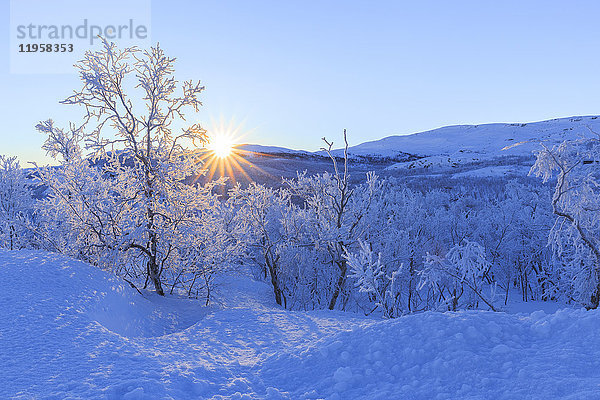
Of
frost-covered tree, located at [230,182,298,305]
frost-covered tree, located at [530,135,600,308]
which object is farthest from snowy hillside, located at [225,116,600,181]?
frost-covered tree, located at [530,135,600,308]

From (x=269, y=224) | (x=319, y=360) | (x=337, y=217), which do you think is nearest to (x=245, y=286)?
(x=269, y=224)

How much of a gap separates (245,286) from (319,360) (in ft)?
38.4

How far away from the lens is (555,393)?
2.76 meters

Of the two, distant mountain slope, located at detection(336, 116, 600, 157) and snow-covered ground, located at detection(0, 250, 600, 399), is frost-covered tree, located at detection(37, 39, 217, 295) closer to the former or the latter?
snow-covered ground, located at detection(0, 250, 600, 399)

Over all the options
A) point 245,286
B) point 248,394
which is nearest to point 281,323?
point 248,394

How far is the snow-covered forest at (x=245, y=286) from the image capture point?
11.4ft

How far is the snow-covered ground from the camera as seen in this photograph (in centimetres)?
316

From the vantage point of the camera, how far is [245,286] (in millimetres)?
15297

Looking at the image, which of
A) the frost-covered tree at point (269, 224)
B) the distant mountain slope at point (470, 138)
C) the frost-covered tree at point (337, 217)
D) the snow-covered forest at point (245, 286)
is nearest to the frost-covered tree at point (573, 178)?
the snow-covered forest at point (245, 286)

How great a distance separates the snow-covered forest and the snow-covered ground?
0.02 meters

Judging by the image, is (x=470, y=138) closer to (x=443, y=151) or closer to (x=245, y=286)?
(x=443, y=151)

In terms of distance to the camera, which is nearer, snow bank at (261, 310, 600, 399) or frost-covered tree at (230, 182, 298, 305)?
snow bank at (261, 310, 600, 399)

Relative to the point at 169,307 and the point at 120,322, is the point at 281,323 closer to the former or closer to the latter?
the point at 120,322

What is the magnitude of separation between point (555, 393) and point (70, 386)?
4.04 meters
